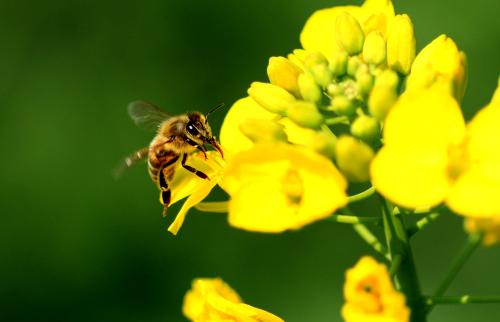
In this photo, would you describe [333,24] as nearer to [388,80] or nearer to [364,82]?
[364,82]

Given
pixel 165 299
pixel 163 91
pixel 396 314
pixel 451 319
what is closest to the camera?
pixel 396 314

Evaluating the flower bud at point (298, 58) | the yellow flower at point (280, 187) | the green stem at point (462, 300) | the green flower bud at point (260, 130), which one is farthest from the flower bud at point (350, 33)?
the green stem at point (462, 300)

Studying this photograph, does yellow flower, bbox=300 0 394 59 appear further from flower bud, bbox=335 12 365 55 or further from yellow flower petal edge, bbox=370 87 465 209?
yellow flower petal edge, bbox=370 87 465 209

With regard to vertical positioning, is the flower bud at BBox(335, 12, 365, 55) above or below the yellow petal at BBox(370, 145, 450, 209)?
above

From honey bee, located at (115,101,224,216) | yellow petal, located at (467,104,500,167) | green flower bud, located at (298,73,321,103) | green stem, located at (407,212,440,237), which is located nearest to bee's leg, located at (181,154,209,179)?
honey bee, located at (115,101,224,216)

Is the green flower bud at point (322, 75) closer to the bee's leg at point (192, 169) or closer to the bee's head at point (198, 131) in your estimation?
the bee's leg at point (192, 169)

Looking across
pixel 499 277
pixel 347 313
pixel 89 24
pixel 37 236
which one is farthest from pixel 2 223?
pixel 347 313

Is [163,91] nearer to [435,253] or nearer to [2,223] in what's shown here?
[2,223]

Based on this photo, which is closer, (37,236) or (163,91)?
(37,236)
